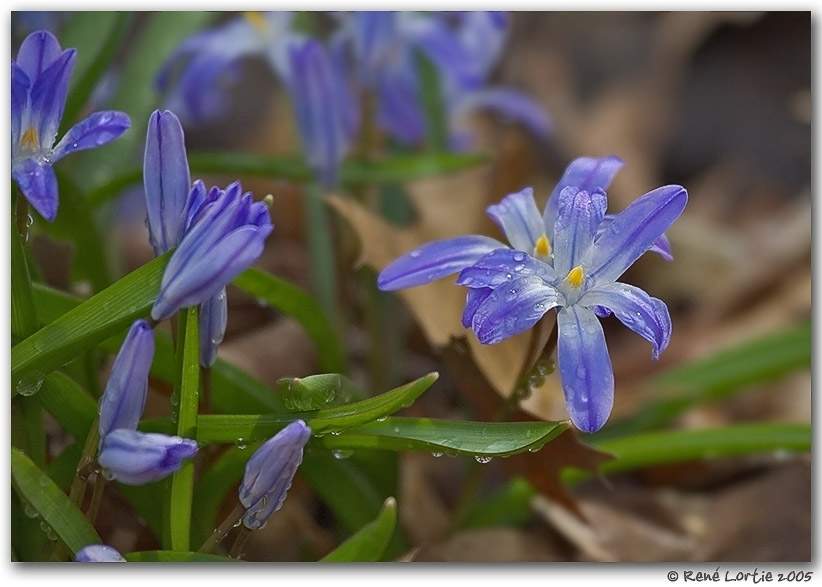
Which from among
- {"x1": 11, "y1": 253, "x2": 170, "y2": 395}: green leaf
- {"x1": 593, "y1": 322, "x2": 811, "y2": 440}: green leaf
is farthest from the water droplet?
{"x1": 593, "y1": 322, "x2": 811, "y2": 440}: green leaf

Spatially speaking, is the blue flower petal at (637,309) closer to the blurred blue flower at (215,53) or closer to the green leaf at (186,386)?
the green leaf at (186,386)

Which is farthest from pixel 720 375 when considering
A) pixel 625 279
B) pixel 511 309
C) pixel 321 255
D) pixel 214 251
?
pixel 214 251

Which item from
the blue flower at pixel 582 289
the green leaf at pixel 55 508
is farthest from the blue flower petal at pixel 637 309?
the green leaf at pixel 55 508

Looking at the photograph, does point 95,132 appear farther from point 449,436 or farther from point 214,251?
point 449,436

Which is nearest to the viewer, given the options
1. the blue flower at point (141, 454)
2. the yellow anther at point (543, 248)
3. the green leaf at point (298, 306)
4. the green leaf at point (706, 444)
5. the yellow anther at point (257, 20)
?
the blue flower at point (141, 454)

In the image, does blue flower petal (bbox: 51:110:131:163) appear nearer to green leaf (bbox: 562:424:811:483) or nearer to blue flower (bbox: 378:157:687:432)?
blue flower (bbox: 378:157:687:432)
